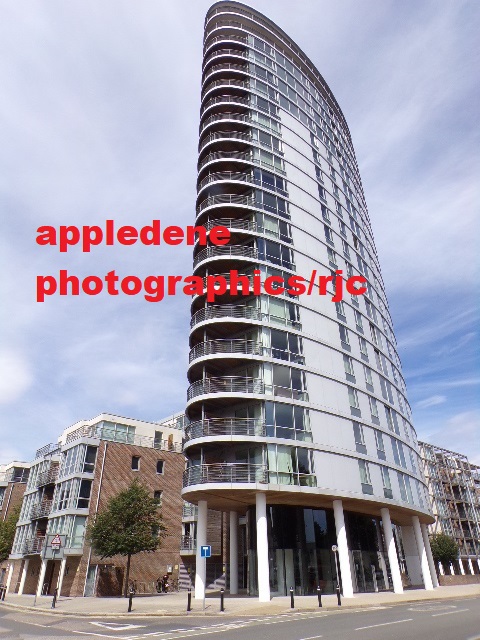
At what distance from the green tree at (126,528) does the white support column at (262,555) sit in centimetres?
1011

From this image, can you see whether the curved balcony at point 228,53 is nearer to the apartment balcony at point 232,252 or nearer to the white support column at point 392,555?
the apartment balcony at point 232,252

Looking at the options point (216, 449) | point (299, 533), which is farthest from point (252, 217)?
point (299, 533)

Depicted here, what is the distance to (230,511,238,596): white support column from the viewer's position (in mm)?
31078

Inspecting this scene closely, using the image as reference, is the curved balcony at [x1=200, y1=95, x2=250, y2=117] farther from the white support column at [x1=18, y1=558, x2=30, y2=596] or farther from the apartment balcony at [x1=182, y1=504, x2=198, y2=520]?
the white support column at [x1=18, y1=558, x2=30, y2=596]

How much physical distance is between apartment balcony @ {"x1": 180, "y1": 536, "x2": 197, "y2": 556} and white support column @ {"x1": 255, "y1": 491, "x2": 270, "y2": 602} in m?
17.5

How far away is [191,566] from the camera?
4131 cm

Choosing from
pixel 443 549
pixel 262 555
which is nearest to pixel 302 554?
pixel 262 555

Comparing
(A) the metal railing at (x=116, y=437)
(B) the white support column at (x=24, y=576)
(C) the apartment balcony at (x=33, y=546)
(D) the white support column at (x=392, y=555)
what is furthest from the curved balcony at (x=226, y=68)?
(B) the white support column at (x=24, y=576)

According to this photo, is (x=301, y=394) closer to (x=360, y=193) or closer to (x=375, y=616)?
(x=375, y=616)

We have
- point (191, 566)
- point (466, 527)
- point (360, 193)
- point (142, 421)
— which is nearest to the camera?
point (191, 566)

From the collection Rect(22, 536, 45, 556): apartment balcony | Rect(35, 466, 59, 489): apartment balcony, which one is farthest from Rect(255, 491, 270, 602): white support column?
Rect(35, 466, 59, 489): apartment balcony

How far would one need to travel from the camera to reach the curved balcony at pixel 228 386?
94.4ft

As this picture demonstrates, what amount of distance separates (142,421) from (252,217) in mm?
26614

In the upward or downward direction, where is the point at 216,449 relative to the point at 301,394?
downward
